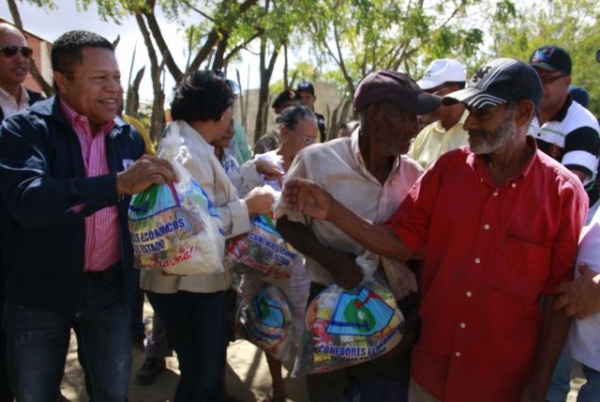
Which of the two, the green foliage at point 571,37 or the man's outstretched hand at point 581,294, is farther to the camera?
the green foliage at point 571,37

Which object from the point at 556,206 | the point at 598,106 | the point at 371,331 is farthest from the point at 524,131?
the point at 598,106

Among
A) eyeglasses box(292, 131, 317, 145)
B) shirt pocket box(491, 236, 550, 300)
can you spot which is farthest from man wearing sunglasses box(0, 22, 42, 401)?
shirt pocket box(491, 236, 550, 300)

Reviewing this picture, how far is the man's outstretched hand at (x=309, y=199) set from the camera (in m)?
2.17

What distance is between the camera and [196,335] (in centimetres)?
275

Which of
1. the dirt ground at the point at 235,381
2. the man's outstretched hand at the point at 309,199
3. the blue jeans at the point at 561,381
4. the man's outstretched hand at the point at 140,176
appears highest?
the man's outstretched hand at the point at 140,176

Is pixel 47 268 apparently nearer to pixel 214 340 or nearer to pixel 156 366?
pixel 214 340

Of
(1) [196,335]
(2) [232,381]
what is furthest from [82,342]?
(2) [232,381]

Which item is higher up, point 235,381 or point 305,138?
point 305,138

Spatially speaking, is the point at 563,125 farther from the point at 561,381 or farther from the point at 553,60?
the point at 561,381

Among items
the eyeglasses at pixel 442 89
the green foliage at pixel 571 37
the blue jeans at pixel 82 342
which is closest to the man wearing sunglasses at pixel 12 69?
the blue jeans at pixel 82 342

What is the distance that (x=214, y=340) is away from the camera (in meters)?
2.76

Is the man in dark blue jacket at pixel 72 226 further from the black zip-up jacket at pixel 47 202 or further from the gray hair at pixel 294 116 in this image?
the gray hair at pixel 294 116

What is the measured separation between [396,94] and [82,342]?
6.13ft

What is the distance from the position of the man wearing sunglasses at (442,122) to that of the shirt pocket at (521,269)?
1.42 meters
